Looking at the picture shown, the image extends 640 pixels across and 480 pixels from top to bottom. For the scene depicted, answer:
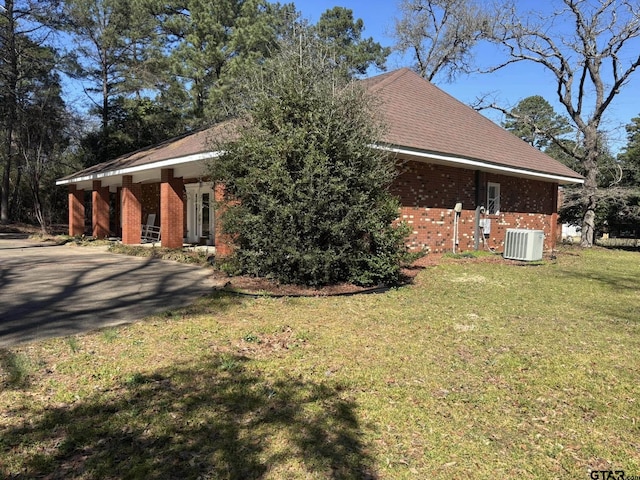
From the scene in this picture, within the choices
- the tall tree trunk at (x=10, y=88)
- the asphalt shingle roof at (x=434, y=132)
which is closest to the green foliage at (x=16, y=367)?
the asphalt shingle roof at (x=434, y=132)

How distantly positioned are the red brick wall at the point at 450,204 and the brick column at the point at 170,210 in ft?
22.4

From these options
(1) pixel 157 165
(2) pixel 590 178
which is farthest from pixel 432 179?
(2) pixel 590 178

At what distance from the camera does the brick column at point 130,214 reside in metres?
15.4

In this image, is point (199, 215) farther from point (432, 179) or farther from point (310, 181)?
point (310, 181)

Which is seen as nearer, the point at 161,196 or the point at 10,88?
the point at 161,196

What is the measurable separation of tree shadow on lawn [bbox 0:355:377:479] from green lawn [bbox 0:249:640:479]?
12 millimetres

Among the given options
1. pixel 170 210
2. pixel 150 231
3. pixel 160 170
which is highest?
pixel 160 170

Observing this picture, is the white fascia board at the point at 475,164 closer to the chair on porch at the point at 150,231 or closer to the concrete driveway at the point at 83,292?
the concrete driveway at the point at 83,292

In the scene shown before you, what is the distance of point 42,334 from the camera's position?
15.2 ft

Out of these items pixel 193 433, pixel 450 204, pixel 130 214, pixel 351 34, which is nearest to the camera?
pixel 193 433

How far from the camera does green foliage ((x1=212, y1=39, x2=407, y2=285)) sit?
272 inches

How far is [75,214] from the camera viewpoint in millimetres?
19719

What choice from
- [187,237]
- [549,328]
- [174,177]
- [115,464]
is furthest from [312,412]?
[187,237]

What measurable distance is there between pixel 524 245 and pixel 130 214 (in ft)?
42.3
